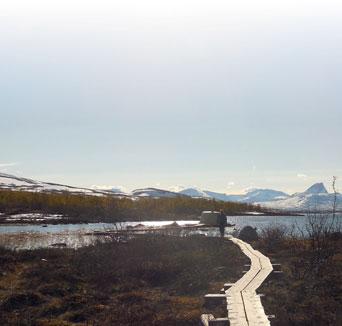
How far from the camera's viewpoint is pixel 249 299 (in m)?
16.3

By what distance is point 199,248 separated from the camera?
31797 mm

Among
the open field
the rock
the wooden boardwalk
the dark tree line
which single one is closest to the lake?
the rock

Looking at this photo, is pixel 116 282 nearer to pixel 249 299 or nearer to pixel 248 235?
pixel 249 299

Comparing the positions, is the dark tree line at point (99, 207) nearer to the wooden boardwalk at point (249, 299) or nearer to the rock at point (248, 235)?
the rock at point (248, 235)

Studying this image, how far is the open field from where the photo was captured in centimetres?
1748

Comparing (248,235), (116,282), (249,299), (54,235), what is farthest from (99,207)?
(249,299)

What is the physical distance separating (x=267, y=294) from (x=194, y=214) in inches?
3912

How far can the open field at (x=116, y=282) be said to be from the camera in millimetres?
17484

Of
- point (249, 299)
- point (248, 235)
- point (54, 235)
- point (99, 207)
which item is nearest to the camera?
point (249, 299)

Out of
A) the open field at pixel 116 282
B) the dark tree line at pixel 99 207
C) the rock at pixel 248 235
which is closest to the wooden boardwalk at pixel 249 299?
the open field at pixel 116 282

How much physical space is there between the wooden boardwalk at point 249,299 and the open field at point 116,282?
1112 mm

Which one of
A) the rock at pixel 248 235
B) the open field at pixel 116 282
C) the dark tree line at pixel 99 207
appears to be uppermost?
the dark tree line at pixel 99 207

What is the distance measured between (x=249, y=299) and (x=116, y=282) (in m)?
8.09

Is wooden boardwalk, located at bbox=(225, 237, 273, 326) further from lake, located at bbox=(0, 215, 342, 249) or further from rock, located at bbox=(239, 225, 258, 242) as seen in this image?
rock, located at bbox=(239, 225, 258, 242)
